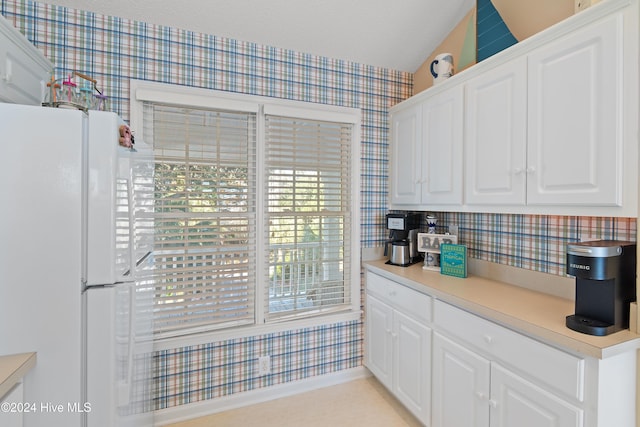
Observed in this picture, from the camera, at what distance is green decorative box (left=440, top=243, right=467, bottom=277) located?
2027mm

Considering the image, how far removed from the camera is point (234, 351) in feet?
7.15

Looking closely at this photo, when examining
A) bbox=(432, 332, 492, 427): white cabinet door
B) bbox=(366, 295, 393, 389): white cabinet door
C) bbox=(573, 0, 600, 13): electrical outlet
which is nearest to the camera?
bbox=(573, 0, 600, 13): electrical outlet

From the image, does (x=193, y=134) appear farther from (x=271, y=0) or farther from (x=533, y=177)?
(x=533, y=177)

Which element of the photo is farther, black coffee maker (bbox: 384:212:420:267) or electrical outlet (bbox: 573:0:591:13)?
black coffee maker (bbox: 384:212:420:267)

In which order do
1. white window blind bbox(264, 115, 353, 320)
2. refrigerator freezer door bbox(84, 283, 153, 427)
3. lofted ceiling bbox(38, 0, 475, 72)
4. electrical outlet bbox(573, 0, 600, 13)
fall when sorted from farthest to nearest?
white window blind bbox(264, 115, 353, 320)
lofted ceiling bbox(38, 0, 475, 72)
electrical outlet bbox(573, 0, 600, 13)
refrigerator freezer door bbox(84, 283, 153, 427)

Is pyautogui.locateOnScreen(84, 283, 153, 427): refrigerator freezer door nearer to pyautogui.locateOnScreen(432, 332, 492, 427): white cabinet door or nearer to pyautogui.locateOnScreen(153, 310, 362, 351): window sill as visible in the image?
pyautogui.locateOnScreen(153, 310, 362, 351): window sill

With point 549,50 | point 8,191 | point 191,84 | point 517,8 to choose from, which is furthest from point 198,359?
point 517,8

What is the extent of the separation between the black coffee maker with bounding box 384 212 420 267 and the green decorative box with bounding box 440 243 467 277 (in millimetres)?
297

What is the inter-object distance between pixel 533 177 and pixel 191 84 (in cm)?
209

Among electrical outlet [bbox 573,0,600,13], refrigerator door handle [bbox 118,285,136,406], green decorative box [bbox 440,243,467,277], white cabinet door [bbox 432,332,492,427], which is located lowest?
white cabinet door [bbox 432,332,492,427]

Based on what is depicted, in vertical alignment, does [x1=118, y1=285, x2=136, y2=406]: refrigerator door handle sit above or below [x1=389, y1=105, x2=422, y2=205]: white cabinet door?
below

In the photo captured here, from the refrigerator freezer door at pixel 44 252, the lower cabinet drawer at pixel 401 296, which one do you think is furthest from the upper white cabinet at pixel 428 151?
the refrigerator freezer door at pixel 44 252

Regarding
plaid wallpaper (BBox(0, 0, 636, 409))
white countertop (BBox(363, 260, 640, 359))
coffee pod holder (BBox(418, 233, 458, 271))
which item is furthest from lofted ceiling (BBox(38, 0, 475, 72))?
white countertop (BBox(363, 260, 640, 359))

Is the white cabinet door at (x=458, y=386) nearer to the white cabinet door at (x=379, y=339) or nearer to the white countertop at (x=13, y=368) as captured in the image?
the white cabinet door at (x=379, y=339)
